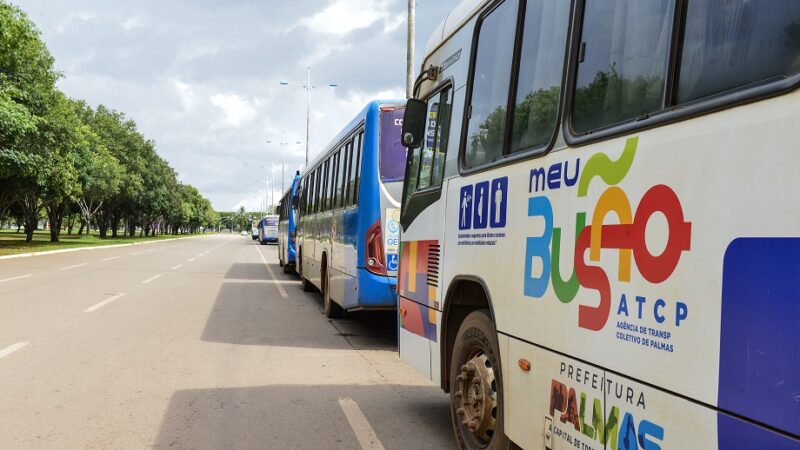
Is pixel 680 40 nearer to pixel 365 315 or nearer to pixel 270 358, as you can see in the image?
pixel 270 358

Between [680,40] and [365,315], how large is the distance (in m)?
10.4

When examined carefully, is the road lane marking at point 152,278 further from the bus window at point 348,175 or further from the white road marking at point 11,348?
the white road marking at point 11,348

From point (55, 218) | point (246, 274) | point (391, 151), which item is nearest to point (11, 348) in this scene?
point (391, 151)

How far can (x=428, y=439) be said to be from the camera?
5.07 meters

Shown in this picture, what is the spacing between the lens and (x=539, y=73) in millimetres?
3600

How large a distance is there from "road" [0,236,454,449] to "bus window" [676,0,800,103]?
10.9ft

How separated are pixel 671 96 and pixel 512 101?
144cm

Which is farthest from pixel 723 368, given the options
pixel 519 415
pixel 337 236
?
pixel 337 236

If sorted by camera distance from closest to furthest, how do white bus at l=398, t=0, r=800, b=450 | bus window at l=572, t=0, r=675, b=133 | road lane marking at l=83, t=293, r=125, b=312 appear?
white bus at l=398, t=0, r=800, b=450 < bus window at l=572, t=0, r=675, b=133 < road lane marking at l=83, t=293, r=125, b=312

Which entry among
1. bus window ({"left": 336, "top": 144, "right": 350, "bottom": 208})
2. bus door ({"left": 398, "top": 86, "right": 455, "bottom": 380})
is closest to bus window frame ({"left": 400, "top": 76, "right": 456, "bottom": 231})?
bus door ({"left": 398, "top": 86, "right": 455, "bottom": 380})

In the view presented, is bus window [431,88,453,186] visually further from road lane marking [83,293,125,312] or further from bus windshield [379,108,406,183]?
road lane marking [83,293,125,312]

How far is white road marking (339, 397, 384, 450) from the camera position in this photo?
4.87 meters

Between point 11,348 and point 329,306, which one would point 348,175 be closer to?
point 329,306

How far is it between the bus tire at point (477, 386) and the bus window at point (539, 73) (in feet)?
3.74
